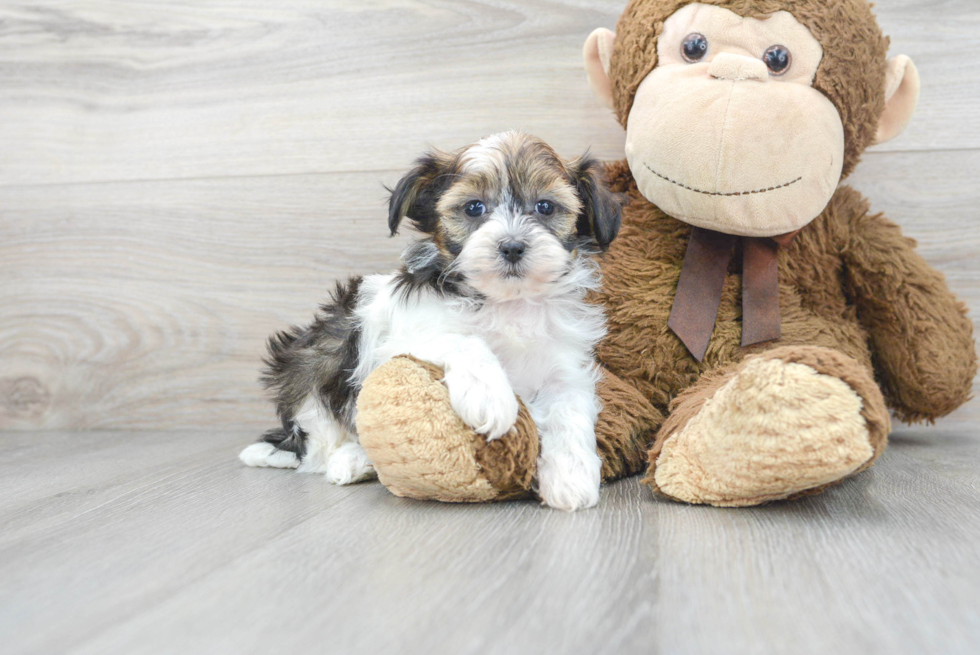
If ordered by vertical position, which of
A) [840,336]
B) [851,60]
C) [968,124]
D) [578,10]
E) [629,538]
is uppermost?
[578,10]

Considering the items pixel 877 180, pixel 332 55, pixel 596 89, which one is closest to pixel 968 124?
pixel 877 180

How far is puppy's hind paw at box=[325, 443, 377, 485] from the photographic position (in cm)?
190

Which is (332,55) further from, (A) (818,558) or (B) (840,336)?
(A) (818,558)

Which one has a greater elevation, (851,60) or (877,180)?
(851,60)

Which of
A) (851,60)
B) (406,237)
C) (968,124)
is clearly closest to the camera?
(851,60)

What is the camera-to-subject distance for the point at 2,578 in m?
1.23

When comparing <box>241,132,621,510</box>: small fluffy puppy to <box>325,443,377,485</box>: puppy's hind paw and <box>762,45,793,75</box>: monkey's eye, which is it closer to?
<box>325,443,377,485</box>: puppy's hind paw

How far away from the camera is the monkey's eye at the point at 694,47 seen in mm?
1797

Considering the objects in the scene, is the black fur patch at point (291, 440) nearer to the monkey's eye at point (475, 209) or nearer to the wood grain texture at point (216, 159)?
the wood grain texture at point (216, 159)

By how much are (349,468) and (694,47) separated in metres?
1.31

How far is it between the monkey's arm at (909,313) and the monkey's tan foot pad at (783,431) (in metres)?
0.70

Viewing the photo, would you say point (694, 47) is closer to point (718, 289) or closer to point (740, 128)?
point (740, 128)

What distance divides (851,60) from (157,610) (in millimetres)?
1784

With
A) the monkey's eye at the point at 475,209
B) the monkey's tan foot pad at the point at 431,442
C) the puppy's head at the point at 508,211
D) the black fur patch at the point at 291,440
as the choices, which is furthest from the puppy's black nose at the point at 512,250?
the black fur patch at the point at 291,440
